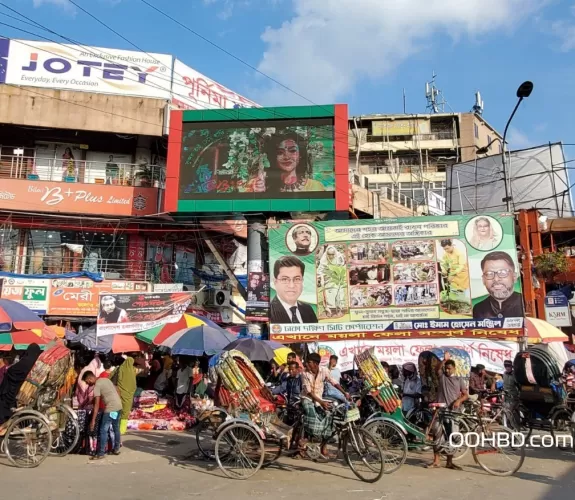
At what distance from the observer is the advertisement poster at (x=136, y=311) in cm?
1384

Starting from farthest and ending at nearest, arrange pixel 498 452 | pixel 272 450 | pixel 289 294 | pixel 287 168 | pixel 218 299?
pixel 218 299, pixel 287 168, pixel 289 294, pixel 272 450, pixel 498 452

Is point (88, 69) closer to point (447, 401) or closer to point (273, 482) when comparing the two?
point (273, 482)

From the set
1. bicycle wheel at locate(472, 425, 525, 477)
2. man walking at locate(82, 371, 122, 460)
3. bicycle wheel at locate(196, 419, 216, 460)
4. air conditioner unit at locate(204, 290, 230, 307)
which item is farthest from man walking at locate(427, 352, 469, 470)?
air conditioner unit at locate(204, 290, 230, 307)

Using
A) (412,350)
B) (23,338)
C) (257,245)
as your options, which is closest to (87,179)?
(257,245)

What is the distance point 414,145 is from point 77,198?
32.6m

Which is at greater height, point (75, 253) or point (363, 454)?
point (75, 253)

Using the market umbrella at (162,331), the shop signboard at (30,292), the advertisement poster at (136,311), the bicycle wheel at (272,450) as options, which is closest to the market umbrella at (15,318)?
the advertisement poster at (136,311)

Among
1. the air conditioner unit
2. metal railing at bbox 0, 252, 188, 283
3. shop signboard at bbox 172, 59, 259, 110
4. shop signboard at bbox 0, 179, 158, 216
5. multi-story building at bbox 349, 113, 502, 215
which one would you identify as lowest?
the air conditioner unit

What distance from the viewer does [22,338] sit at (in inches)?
562

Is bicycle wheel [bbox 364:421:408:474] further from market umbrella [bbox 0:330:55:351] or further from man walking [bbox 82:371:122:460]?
market umbrella [bbox 0:330:55:351]

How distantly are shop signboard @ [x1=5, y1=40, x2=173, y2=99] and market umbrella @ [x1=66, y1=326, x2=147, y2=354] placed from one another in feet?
43.2

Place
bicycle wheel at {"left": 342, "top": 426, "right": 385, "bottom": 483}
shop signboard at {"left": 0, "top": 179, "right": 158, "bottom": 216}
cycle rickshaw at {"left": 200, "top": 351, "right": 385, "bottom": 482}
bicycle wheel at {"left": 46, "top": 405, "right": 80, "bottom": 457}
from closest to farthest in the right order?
bicycle wheel at {"left": 342, "top": 426, "right": 385, "bottom": 483} → cycle rickshaw at {"left": 200, "top": 351, "right": 385, "bottom": 482} → bicycle wheel at {"left": 46, "top": 405, "right": 80, "bottom": 457} → shop signboard at {"left": 0, "top": 179, "right": 158, "bottom": 216}

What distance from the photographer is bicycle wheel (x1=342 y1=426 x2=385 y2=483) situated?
703 centimetres

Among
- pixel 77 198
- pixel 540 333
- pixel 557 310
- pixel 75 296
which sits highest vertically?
pixel 77 198
